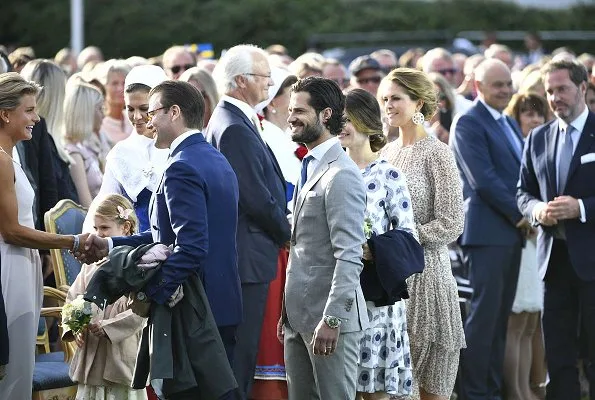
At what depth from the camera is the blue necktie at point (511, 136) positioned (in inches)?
392

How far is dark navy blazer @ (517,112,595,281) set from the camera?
8.62m

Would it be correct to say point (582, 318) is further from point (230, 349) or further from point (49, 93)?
point (49, 93)

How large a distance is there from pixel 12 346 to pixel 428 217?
2.63m

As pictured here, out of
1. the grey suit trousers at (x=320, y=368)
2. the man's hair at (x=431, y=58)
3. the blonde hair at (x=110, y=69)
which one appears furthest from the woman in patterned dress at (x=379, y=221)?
→ the man's hair at (x=431, y=58)

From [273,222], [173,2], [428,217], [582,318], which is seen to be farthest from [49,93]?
[173,2]

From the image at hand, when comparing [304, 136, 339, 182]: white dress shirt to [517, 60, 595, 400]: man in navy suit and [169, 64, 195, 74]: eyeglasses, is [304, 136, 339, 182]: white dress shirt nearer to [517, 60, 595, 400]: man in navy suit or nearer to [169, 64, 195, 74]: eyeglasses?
[517, 60, 595, 400]: man in navy suit

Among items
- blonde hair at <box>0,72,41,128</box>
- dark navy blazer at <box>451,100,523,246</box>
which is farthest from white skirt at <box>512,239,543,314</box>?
blonde hair at <box>0,72,41,128</box>

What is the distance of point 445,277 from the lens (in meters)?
7.84

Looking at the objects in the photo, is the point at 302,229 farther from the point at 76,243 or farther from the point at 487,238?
the point at 487,238

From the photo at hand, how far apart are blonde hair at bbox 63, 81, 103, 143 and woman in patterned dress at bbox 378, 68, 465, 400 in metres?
2.84

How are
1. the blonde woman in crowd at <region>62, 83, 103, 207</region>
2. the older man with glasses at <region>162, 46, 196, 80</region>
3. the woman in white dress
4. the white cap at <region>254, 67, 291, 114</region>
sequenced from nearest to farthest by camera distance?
the woman in white dress
the white cap at <region>254, 67, 291, 114</region>
the blonde woman in crowd at <region>62, 83, 103, 207</region>
the older man with glasses at <region>162, 46, 196, 80</region>

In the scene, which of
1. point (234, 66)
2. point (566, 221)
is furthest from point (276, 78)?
point (566, 221)

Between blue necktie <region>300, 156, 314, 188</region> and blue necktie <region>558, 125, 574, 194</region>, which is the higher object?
blue necktie <region>558, 125, 574, 194</region>

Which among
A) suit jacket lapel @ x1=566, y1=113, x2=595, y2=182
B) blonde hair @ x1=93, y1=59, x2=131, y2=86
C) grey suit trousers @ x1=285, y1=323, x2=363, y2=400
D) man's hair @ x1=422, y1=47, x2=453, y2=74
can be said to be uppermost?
man's hair @ x1=422, y1=47, x2=453, y2=74
